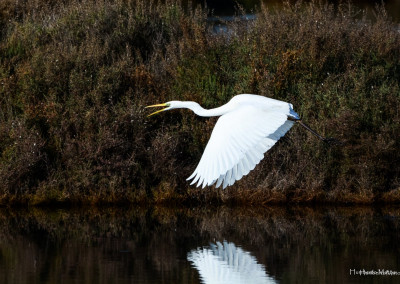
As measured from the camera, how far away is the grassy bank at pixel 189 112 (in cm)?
1054

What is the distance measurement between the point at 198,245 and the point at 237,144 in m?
1.38

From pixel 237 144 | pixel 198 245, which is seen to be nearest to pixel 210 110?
pixel 237 144

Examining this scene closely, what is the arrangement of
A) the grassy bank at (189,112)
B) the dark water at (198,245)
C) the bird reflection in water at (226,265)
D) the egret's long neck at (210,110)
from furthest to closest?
the grassy bank at (189,112) → the egret's long neck at (210,110) → the dark water at (198,245) → the bird reflection in water at (226,265)

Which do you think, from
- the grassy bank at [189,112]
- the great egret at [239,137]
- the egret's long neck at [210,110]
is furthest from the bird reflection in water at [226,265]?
the grassy bank at [189,112]

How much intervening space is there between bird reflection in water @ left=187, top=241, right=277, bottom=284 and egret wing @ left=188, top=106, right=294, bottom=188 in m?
0.72

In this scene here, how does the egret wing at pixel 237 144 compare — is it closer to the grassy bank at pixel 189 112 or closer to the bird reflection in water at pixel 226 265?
the bird reflection in water at pixel 226 265

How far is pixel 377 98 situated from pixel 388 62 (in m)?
1.16

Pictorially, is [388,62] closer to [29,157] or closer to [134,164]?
[134,164]

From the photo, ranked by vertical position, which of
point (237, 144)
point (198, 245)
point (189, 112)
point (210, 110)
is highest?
point (210, 110)

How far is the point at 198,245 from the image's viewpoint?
28.5 feet

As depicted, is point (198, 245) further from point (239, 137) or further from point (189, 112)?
point (189, 112)

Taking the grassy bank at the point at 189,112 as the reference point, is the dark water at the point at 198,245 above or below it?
below

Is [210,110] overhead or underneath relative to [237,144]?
overhead

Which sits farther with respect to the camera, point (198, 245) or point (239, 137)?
point (198, 245)
